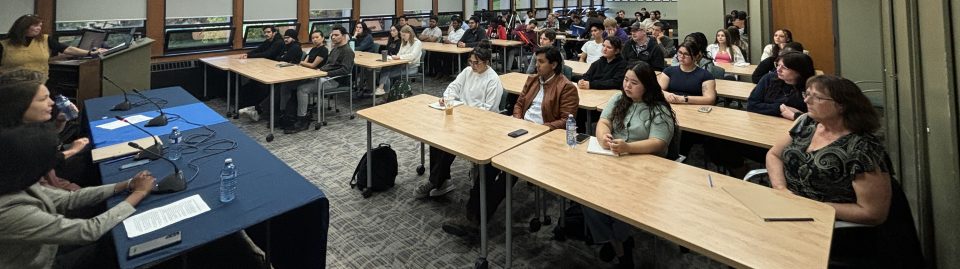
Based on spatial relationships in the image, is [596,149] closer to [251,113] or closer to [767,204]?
[767,204]

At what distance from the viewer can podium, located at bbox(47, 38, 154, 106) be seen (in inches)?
193

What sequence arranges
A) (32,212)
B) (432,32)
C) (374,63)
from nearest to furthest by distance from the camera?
(32,212), (374,63), (432,32)

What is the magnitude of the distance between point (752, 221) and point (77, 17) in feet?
26.7

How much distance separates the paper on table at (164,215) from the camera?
174cm

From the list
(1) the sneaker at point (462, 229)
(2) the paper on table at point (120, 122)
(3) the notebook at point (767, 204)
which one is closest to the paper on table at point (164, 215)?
(1) the sneaker at point (462, 229)

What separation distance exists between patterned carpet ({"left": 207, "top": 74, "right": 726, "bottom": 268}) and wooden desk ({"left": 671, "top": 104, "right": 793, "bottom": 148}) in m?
0.78

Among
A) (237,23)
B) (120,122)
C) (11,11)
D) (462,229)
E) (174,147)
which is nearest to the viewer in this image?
(174,147)

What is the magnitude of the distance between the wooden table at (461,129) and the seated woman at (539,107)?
8.7 inches

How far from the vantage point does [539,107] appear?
369 cm

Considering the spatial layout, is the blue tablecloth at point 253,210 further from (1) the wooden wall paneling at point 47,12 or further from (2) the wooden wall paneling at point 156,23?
(2) the wooden wall paneling at point 156,23

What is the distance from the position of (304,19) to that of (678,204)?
27.2ft

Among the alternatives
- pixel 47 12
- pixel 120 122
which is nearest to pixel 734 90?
pixel 120 122

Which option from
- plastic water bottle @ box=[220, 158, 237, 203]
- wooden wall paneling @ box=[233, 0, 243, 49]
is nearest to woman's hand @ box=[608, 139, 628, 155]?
plastic water bottle @ box=[220, 158, 237, 203]

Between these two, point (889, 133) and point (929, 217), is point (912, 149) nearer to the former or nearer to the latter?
point (929, 217)
